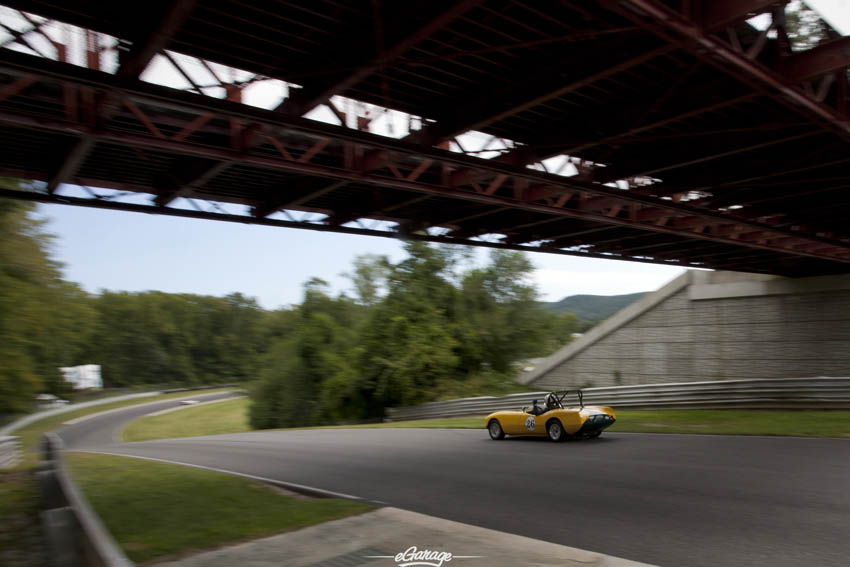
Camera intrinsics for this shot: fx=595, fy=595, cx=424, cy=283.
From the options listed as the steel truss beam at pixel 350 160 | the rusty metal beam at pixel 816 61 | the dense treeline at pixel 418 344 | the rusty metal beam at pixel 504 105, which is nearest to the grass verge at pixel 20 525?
the steel truss beam at pixel 350 160

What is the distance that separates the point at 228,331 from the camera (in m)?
103

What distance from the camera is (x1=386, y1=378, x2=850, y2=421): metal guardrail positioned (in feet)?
54.6

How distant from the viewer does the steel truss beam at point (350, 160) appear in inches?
302

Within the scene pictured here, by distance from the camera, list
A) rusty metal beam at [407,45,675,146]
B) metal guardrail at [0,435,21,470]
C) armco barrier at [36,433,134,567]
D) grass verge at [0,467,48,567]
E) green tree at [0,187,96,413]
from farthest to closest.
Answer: green tree at [0,187,96,413]
metal guardrail at [0,435,21,470]
rusty metal beam at [407,45,675,146]
grass verge at [0,467,48,567]
armco barrier at [36,433,134,567]

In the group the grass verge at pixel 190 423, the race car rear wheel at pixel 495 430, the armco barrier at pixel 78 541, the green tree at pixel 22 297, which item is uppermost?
the green tree at pixel 22 297

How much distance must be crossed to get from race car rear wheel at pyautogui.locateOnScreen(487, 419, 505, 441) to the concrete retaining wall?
20267mm

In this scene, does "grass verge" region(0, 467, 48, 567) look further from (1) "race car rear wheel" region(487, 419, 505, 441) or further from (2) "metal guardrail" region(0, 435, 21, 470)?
(1) "race car rear wheel" region(487, 419, 505, 441)

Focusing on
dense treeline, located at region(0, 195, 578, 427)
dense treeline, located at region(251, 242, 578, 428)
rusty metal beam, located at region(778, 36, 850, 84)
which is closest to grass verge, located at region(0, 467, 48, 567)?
rusty metal beam, located at region(778, 36, 850, 84)

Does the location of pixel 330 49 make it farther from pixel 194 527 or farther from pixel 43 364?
pixel 43 364

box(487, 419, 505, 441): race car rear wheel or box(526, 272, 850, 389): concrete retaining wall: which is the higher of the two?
box(526, 272, 850, 389): concrete retaining wall

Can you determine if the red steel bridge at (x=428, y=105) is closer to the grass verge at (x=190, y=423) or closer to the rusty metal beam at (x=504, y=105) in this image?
the rusty metal beam at (x=504, y=105)

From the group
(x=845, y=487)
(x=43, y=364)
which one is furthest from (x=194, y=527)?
(x=43, y=364)

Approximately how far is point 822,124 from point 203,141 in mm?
10775

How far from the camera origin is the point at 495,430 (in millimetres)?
15719
